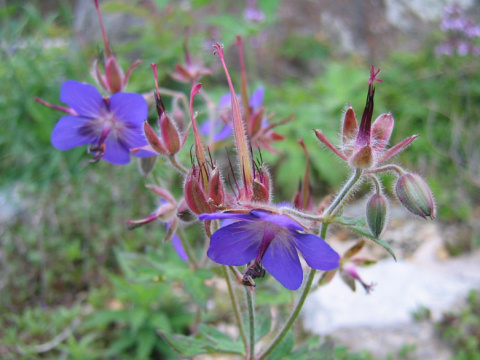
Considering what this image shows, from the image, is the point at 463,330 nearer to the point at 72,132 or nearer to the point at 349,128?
the point at 349,128

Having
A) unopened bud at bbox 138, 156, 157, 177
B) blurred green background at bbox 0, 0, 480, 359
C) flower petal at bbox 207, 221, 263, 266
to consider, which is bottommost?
blurred green background at bbox 0, 0, 480, 359

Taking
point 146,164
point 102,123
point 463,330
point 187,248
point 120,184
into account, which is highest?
point 102,123

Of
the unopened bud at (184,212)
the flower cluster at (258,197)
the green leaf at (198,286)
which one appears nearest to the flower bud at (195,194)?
the flower cluster at (258,197)

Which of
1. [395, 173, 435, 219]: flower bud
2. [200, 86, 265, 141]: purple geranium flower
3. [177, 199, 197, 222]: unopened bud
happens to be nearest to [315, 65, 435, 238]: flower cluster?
[395, 173, 435, 219]: flower bud

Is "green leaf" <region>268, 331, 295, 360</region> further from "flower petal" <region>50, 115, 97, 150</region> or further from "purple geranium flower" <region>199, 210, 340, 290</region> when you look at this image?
"flower petal" <region>50, 115, 97, 150</region>

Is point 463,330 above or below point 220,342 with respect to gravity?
below

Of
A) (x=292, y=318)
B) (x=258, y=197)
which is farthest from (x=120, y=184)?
(x=258, y=197)
